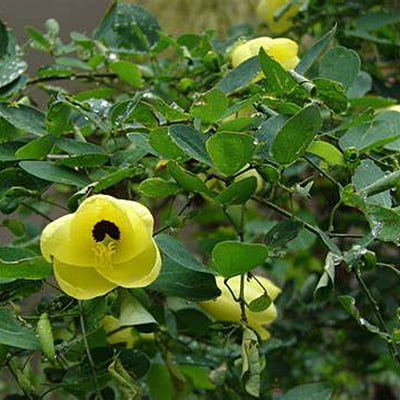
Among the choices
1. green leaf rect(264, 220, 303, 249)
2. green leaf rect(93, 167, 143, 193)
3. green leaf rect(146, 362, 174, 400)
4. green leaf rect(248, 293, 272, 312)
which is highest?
green leaf rect(93, 167, 143, 193)

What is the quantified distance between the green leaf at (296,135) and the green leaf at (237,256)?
2.7 inches

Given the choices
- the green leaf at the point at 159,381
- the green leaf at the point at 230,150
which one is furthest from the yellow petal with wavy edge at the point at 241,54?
the green leaf at the point at 159,381

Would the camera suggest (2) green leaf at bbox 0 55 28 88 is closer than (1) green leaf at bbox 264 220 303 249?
No

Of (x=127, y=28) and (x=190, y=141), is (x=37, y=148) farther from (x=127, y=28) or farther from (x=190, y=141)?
(x=127, y=28)

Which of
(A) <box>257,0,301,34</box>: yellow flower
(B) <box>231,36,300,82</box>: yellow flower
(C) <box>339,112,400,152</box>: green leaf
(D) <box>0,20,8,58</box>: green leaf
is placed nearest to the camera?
(C) <box>339,112,400,152</box>: green leaf

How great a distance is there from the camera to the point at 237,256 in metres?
0.59

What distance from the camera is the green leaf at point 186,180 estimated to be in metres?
0.62

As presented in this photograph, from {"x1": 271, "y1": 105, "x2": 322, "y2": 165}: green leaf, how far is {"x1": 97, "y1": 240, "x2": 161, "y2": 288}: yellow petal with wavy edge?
0.11 metres

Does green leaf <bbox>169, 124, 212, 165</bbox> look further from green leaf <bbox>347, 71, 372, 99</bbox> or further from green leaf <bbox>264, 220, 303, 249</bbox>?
green leaf <bbox>347, 71, 372, 99</bbox>

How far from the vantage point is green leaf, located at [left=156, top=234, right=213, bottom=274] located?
2.03 ft

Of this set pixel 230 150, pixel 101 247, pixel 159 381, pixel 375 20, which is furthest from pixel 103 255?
pixel 375 20

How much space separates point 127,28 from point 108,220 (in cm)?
45

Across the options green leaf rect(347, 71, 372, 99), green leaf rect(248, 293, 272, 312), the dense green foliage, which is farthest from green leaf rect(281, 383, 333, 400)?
green leaf rect(347, 71, 372, 99)

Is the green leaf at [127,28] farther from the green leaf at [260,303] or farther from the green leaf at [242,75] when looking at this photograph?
the green leaf at [260,303]
